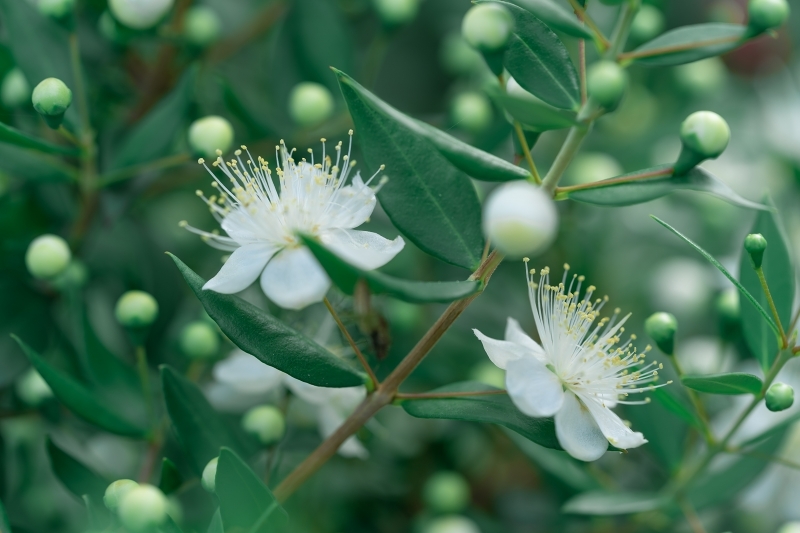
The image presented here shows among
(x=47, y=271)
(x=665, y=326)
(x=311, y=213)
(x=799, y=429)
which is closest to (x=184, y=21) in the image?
(x=47, y=271)

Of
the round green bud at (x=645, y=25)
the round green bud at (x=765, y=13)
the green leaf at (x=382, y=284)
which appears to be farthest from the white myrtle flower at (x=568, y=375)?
the round green bud at (x=645, y=25)

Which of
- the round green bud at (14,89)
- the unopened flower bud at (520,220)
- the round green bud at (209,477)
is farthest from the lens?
the round green bud at (14,89)

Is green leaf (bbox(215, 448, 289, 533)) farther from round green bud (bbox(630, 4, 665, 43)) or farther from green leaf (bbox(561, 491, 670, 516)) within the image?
round green bud (bbox(630, 4, 665, 43))

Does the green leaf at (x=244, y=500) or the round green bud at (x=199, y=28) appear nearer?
the green leaf at (x=244, y=500)

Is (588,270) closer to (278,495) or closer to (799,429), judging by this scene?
(799,429)

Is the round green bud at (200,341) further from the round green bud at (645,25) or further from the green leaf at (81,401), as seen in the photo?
the round green bud at (645,25)

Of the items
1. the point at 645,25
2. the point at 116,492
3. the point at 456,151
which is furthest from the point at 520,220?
the point at 645,25

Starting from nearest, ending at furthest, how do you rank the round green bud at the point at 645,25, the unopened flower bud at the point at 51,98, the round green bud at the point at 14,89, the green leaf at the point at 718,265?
A: the green leaf at the point at 718,265 → the unopened flower bud at the point at 51,98 → the round green bud at the point at 14,89 → the round green bud at the point at 645,25
